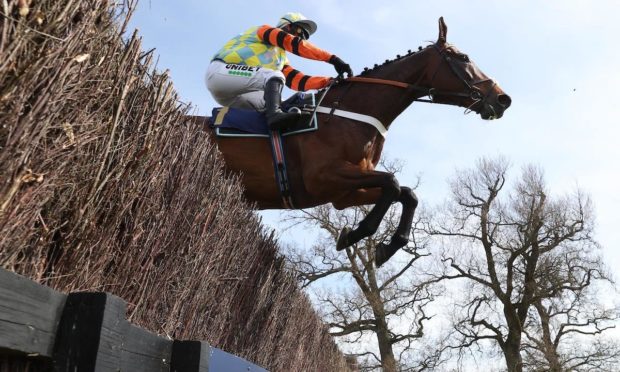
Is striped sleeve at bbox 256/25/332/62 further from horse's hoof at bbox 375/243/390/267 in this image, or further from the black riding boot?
horse's hoof at bbox 375/243/390/267

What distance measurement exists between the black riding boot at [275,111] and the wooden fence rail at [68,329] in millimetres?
3115

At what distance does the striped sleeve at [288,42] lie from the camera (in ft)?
19.7

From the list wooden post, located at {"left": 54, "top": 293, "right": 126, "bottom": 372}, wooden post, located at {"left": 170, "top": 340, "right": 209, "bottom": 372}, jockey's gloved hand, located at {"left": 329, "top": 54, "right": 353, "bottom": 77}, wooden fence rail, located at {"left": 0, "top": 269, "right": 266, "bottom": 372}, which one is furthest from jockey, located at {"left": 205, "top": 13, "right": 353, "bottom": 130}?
wooden post, located at {"left": 54, "top": 293, "right": 126, "bottom": 372}

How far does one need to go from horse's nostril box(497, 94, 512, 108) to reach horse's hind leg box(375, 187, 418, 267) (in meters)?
1.30

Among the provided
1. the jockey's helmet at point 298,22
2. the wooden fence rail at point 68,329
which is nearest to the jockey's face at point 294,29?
the jockey's helmet at point 298,22

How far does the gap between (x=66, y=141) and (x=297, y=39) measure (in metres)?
4.02

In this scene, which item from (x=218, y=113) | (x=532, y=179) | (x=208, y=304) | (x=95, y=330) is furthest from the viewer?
(x=532, y=179)

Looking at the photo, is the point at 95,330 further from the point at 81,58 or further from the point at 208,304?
the point at 208,304

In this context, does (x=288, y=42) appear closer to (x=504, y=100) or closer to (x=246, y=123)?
(x=246, y=123)

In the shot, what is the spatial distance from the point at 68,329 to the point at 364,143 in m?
4.08

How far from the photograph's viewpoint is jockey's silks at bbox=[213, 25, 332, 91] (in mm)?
6020

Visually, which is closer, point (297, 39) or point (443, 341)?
point (297, 39)

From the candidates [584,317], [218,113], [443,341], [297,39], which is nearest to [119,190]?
[218,113]

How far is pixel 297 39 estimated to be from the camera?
6.01 m
